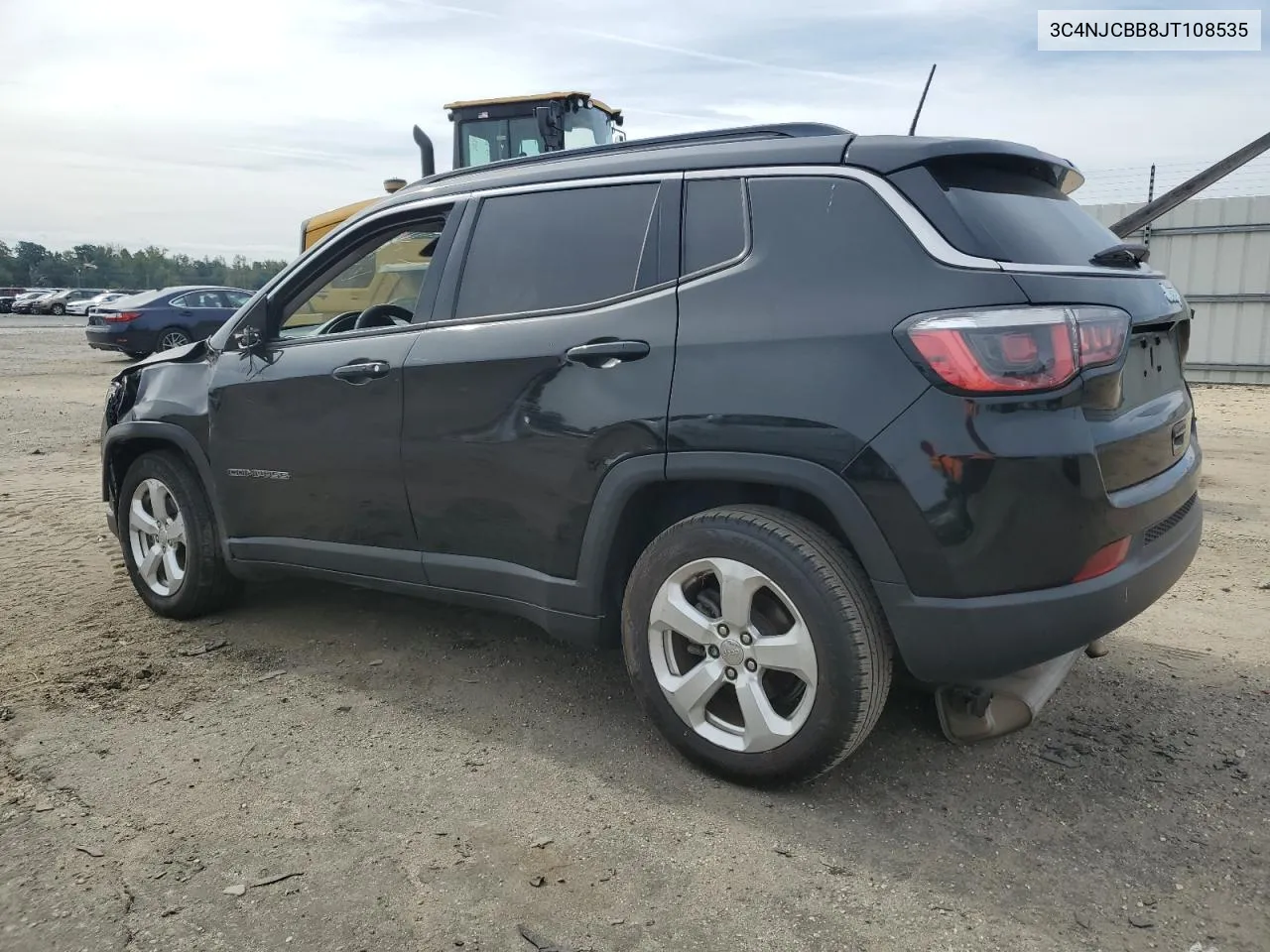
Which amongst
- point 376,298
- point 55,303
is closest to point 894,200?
point 376,298

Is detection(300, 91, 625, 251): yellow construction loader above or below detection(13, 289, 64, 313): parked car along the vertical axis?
above

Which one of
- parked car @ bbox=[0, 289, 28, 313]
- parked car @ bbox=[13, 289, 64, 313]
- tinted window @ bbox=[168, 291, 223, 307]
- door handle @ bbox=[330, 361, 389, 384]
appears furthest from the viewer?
parked car @ bbox=[0, 289, 28, 313]

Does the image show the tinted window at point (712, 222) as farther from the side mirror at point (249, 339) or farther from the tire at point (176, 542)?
the tire at point (176, 542)

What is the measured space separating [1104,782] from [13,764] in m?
3.31

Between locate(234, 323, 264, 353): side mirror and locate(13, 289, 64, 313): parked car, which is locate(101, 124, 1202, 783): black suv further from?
locate(13, 289, 64, 313): parked car

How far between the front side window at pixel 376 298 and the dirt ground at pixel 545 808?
1315 millimetres

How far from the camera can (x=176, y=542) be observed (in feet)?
14.6

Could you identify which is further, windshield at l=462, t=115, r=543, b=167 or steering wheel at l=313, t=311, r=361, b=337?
windshield at l=462, t=115, r=543, b=167

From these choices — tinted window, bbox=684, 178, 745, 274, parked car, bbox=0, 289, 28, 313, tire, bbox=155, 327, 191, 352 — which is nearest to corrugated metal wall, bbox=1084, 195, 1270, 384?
tinted window, bbox=684, 178, 745, 274

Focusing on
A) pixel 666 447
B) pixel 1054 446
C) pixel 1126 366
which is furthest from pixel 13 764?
pixel 1126 366

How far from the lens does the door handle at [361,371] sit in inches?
144

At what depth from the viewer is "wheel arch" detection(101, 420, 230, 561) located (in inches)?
169

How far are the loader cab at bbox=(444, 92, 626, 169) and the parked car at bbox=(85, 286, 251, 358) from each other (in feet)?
35.6

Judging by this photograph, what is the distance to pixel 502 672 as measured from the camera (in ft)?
12.8
